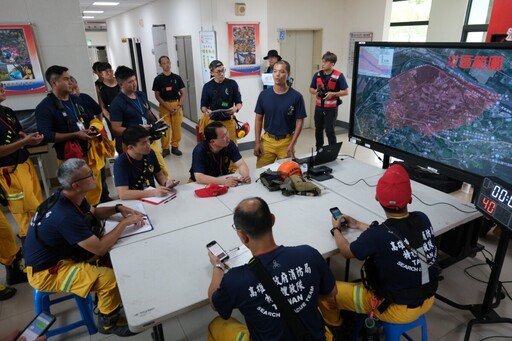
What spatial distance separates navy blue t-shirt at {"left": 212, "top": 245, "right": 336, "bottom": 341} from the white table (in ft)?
0.83

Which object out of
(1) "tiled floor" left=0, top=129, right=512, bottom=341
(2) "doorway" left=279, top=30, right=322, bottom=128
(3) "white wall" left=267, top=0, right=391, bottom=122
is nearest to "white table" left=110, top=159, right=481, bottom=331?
(1) "tiled floor" left=0, top=129, right=512, bottom=341

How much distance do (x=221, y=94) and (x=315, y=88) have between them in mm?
1555

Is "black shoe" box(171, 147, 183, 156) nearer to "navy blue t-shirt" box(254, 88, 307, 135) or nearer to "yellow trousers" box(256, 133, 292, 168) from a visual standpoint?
"yellow trousers" box(256, 133, 292, 168)

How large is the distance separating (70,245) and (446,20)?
273 inches

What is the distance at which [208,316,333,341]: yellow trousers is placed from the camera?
1589mm

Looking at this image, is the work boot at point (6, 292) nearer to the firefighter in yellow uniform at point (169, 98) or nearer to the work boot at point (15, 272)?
the work boot at point (15, 272)

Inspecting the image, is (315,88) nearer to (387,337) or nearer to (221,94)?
(221,94)

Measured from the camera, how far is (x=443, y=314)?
7.92 ft

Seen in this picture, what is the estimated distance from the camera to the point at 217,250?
5.80 feet

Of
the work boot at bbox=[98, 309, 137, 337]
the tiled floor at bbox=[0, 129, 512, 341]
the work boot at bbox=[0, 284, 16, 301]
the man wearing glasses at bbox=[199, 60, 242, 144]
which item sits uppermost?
the man wearing glasses at bbox=[199, 60, 242, 144]

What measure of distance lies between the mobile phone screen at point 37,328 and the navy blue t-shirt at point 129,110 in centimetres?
227

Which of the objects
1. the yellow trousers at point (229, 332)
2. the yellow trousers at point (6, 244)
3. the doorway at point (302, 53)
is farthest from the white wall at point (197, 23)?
the yellow trousers at point (229, 332)

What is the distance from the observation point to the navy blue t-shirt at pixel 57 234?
1823 mm

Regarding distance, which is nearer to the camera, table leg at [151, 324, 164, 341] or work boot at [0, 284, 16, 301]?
table leg at [151, 324, 164, 341]
